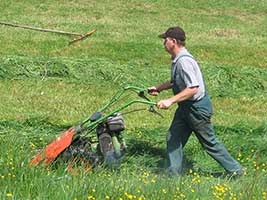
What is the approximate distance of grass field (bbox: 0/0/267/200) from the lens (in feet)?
21.2

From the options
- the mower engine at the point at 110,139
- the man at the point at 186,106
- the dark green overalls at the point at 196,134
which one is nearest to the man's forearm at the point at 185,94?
the man at the point at 186,106

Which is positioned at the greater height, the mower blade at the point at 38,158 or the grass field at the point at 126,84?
the mower blade at the point at 38,158

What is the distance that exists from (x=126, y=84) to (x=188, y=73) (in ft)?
16.6

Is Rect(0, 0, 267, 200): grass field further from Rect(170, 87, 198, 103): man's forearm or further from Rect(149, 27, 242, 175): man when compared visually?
Rect(170, 87, 198, 103): man's forearm


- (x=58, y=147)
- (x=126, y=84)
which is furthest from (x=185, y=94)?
(x=126, y=84)

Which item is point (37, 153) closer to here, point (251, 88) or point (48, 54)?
point (251, 88)

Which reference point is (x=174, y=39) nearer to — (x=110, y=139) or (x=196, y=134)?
(x=196, y=134)

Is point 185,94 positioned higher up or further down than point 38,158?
higher up

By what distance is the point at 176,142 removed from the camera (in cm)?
835

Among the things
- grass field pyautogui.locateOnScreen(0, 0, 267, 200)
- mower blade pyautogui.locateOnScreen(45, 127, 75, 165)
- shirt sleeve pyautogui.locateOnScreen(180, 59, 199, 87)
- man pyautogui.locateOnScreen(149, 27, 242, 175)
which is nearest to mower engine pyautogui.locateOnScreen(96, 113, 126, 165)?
grass field pyautogui.locateOnScreen(0, 0, 267, 200)

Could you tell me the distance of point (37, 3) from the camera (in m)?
20.3

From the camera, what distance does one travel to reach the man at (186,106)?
7801mm

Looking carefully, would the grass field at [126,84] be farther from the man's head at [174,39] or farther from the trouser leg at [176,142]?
the man's head at [174,39]

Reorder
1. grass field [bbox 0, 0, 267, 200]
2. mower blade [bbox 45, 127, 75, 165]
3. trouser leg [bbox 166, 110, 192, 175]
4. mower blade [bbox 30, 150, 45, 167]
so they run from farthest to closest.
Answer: trouser leg [bbox 166, 110, 192, 175], mower blade [bbox 45, 127, 75, 165], mower blade [bbox 30, 150, 45, 167], grass field [bbox 0, 0, 267, 200]
